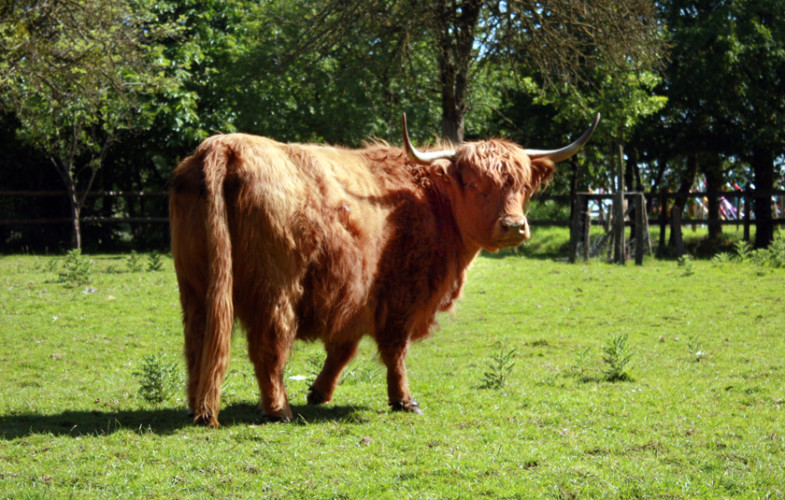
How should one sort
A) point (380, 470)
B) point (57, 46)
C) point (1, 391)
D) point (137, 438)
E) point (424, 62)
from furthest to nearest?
point (424, 62) < point (57, 46) < point (1, 391) < point (137, 438) < point (380, 470)

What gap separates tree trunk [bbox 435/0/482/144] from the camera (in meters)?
14.1

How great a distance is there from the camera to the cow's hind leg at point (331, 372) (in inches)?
251

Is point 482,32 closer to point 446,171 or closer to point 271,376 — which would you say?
point 446,171

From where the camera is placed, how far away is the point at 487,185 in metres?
6.11

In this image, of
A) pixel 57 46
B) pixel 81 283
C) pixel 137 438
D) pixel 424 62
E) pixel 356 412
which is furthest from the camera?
pixel 424 62

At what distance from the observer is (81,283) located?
13.1 m

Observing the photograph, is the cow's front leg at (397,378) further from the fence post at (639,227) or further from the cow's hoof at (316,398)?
the fence post at (639,227)

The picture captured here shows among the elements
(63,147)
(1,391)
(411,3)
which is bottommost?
(1,391)

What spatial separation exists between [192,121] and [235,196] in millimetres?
17711

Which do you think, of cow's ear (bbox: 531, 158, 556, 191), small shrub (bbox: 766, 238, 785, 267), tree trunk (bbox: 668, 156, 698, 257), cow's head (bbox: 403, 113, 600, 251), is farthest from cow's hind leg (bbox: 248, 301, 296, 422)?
tree trunk (bbox: 668, 156, 698, 257)

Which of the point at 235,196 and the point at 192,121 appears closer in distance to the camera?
the point at 235,196

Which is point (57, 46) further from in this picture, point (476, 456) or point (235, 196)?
point (476, 456)

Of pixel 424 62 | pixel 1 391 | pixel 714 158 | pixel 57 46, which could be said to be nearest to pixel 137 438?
pixel 1 391

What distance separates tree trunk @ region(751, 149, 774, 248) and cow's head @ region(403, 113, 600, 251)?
1917cm
